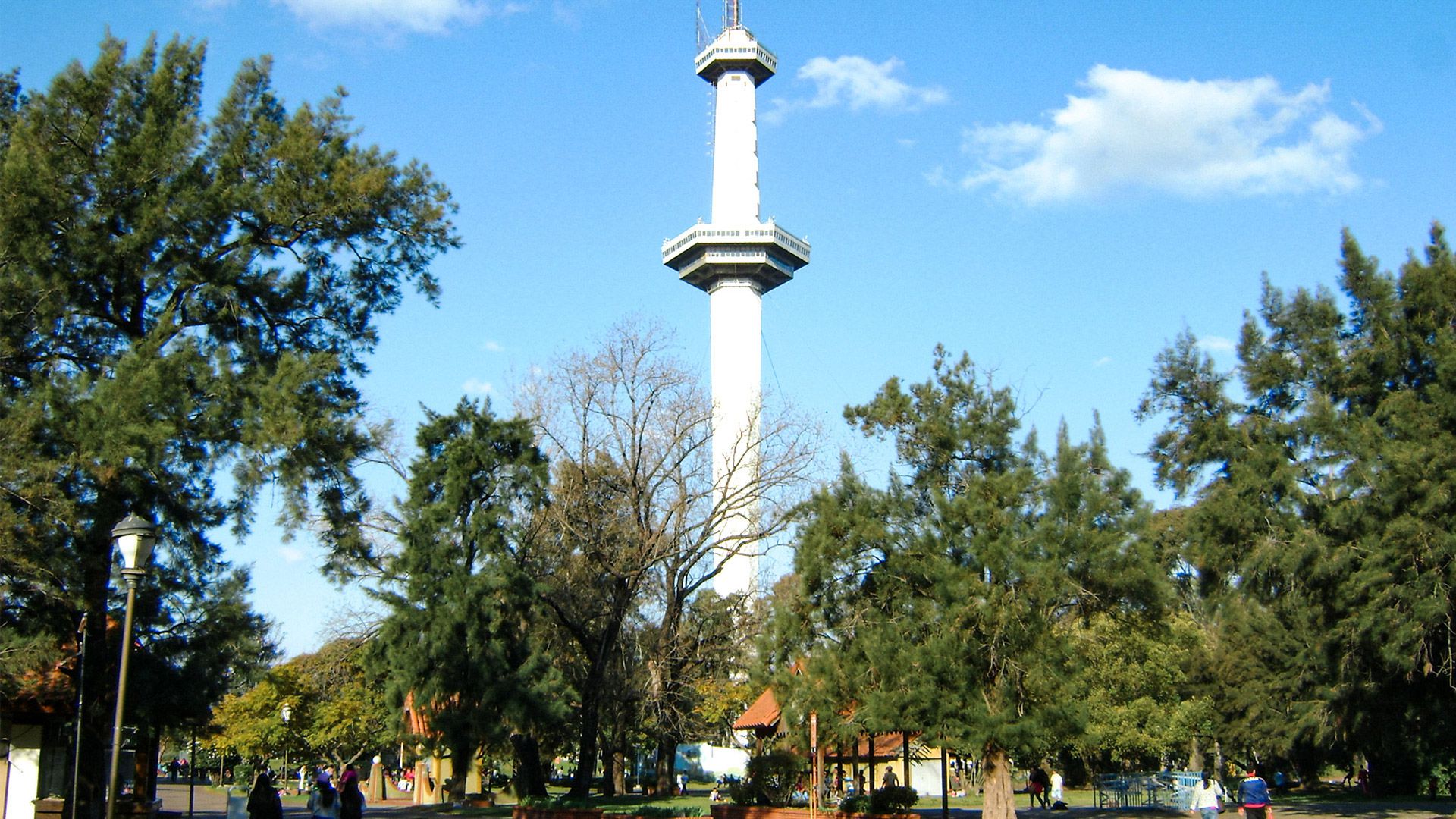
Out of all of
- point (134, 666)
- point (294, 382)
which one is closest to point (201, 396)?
point (294, 382)

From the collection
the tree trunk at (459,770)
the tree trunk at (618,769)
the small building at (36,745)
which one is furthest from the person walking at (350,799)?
the tree trunk at (618,769)

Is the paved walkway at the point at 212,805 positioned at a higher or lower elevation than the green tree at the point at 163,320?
lower

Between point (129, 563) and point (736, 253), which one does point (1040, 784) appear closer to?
point (129, 563)

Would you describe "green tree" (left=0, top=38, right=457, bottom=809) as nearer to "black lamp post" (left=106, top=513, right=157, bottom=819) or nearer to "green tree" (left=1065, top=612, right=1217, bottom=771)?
"black lamp post" (left=106, top=513, right=157, bottom=819)

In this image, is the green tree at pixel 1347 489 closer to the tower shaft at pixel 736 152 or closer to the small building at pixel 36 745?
the small building at pixel 36 745

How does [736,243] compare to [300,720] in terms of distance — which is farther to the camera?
[736,243]

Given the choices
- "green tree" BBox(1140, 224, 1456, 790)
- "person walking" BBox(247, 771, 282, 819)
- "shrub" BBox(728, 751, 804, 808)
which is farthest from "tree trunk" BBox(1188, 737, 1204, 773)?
"person walking" BBox(247, 771, 282, 819)

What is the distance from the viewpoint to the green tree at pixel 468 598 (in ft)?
102

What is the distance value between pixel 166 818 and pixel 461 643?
7.66 metres

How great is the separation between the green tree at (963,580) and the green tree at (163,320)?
8619 mm

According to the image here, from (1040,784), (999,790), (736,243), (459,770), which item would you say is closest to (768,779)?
(999,790)

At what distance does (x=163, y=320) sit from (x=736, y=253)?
2535 inches

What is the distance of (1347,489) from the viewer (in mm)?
24922

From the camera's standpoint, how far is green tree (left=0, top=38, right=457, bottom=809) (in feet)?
54.2
